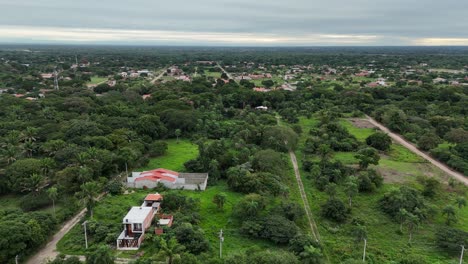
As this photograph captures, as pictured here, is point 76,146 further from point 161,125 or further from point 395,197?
point 395,197

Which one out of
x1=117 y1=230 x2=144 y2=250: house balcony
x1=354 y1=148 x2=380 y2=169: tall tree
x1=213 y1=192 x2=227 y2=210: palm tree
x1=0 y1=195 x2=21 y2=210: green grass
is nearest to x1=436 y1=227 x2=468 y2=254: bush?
x1=354 y1=148 x2=380 y2=169: tall tree

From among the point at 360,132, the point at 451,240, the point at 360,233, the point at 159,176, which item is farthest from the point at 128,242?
the point at 360,132

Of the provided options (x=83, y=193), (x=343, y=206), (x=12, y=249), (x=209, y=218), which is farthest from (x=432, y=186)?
(x=12, y=249)

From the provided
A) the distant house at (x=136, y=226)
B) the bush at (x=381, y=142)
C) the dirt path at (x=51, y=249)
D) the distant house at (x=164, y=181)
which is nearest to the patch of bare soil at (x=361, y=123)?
the bush at (x=381, y=142)

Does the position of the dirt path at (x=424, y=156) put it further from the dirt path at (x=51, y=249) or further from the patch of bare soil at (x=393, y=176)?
the dirt path at (x=51, y=249)

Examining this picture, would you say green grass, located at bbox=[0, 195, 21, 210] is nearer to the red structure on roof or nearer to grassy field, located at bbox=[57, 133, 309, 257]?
grassy field, located at bbox=[57, 133, 309, 257]
